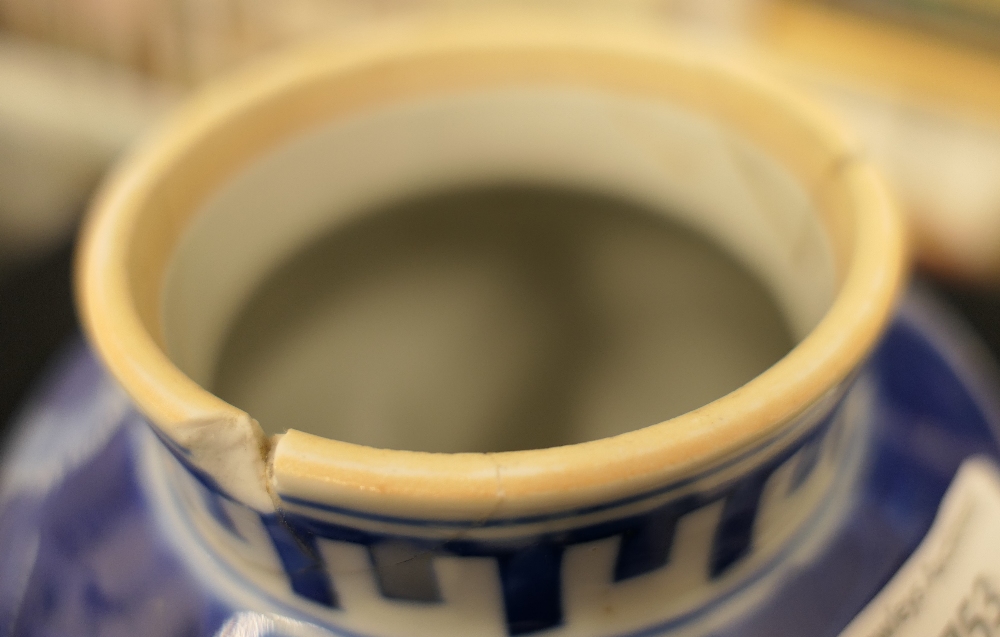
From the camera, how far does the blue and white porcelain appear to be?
287mm

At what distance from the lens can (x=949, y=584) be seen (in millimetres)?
367

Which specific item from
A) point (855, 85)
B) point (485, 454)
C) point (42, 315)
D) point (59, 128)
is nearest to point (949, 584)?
point (485, 454)

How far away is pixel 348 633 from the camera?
34 centimetres

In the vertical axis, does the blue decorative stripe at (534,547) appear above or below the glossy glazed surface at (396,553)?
above

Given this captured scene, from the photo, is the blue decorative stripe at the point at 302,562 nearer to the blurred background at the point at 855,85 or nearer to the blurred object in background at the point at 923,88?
the blurred background at the point at 855,85

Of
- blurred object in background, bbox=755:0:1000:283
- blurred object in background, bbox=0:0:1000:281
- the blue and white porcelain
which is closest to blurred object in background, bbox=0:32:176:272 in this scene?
blurred object in background, bbox=0:0:1000:281

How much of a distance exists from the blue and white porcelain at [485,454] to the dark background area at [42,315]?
0.33m

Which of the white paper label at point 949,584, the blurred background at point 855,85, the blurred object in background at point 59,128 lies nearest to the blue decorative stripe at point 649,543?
the white paper label at point 949,584

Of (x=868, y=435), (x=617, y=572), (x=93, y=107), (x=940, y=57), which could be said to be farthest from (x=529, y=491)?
(x=93, y=107)

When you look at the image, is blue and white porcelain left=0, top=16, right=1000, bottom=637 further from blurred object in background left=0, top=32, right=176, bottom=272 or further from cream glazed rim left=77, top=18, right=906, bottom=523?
blurred object in background left=0, top=32, right=176, bottom=272

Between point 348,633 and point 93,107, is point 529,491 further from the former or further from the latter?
point 93,107

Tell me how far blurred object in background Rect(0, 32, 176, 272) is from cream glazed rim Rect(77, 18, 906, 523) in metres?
0.87

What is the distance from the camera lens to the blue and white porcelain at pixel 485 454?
0.94 ft

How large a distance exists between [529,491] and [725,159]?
0.29 m
